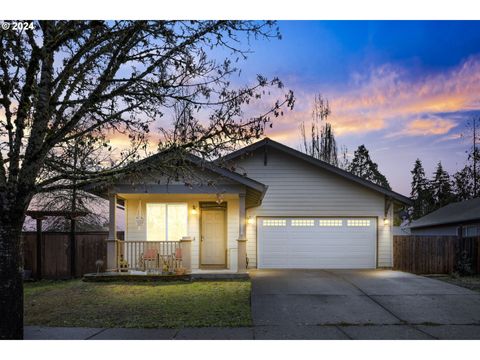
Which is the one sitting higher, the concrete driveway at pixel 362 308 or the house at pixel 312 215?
the house at pixel 312 215

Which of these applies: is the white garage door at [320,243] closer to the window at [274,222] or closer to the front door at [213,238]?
the window at [274,222]

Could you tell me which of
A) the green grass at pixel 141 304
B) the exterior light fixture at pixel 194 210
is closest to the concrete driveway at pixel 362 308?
the green grass at pixel 141 304

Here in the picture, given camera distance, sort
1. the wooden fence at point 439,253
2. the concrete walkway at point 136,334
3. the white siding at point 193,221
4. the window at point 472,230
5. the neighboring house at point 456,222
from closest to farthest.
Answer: the concrete walkway at point 136,334 → the white siding at point 193,221 → the wooden fence at point 439,253 → the neighboring house at point 456,222 → the window at point 472,230

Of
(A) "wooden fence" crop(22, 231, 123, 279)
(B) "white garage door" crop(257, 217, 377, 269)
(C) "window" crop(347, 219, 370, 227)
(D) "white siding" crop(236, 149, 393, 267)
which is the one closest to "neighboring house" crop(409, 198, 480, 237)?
(D) "white siding" crop(236, 149, 393, 267)

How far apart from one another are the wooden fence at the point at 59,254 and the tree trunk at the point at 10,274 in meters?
8.98

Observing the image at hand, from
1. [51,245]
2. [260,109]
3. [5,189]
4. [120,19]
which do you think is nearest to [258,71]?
[260,109]

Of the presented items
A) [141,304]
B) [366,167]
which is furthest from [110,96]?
[366,167]

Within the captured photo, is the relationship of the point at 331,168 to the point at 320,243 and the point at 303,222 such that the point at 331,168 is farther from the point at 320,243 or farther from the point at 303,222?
the point at 320,243

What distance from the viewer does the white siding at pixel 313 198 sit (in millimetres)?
16797

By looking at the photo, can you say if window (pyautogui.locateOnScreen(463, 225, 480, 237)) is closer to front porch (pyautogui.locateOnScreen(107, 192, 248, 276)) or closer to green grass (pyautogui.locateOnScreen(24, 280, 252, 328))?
front porch (pyautogui.locateOnScreen(107, 192, 248, 276))

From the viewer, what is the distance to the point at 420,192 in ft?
161

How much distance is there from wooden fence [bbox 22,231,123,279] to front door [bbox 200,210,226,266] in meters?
3.33

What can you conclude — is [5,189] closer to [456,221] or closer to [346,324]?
[346,324]
